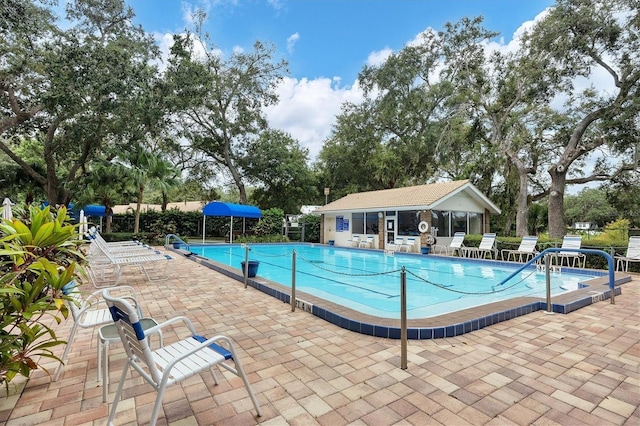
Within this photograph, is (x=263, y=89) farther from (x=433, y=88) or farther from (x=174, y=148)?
(x=433, y=88)

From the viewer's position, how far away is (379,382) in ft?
9.46

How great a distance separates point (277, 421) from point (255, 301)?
141 inches

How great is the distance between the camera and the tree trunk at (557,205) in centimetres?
1677

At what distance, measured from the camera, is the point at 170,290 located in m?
6.67

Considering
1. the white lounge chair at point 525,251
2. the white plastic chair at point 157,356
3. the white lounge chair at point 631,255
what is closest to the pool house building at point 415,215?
the white lounge chair at point 525,251

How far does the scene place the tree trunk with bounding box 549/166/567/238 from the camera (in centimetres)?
1677

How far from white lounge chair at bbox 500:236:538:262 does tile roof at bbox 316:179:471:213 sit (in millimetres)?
3924

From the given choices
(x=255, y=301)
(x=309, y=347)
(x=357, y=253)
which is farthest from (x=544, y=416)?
(x=357, y=253)

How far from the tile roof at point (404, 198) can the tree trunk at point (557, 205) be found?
4.83 m

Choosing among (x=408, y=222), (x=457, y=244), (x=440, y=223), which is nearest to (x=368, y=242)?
(x=408, y=222)

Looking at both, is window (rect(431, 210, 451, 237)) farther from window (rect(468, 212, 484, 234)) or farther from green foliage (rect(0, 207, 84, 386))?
green foliage (rect(0, 207, 84, 386))

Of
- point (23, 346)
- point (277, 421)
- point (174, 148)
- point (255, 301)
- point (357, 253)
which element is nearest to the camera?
point (277, 421)

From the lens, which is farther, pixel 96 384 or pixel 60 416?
pixel 96 384

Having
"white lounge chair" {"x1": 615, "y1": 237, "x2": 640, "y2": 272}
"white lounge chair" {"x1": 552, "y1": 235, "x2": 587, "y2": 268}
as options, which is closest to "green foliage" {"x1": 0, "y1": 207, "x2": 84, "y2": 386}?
"white lounge chair" {"x1": 615, "y1": 237, "x2": 640, "y2": 272}
